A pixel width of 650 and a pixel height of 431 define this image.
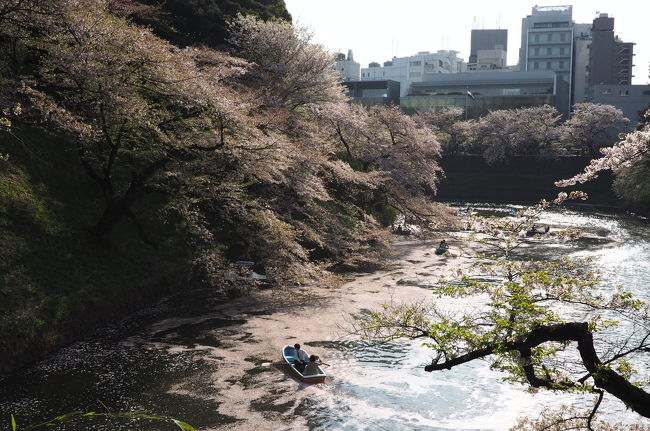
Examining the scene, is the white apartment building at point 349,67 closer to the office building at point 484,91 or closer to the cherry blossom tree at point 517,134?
the office building at point 484,91

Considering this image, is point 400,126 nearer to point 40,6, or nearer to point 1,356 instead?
point 40,6

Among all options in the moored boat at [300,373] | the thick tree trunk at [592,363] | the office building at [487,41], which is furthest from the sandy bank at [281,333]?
the office building at [487,41]

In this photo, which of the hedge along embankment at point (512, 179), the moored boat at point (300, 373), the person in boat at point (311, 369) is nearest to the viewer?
the moored boat at point (300, 373)

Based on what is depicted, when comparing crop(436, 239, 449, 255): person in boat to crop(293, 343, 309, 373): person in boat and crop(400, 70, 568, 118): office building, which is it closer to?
crop(293, 343, 309, 373): person in boat

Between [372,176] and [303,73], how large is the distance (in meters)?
9.35

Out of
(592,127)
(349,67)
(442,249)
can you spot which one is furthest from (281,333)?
(349,67)

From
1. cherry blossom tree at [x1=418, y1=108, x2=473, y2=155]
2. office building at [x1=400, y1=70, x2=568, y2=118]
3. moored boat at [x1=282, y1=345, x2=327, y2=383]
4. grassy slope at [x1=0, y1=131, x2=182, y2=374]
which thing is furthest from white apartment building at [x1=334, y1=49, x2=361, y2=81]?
moored boat at [x1=282, y1=345, x2=327, y2=383]

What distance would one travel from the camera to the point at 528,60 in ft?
400

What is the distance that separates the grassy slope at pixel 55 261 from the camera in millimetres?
18859

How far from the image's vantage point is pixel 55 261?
2184 cm

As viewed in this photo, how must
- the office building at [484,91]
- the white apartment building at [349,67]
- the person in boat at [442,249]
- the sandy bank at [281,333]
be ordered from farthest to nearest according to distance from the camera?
the white apartment building at [349,67] → the office building at [484,91] → the person in boat at [442,249] → the sandy bank at [281,333]

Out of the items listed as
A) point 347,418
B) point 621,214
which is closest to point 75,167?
point 347,418

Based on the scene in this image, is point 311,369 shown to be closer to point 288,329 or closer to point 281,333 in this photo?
point 281,333

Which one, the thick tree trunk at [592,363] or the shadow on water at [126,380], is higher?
the thick tree trunk at [592,363]
